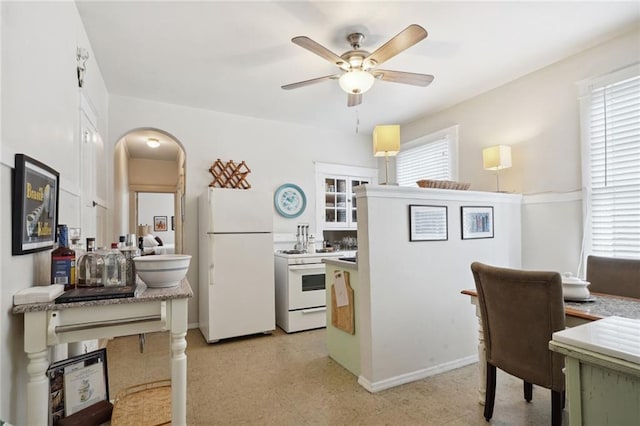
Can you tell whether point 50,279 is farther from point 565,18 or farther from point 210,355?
point 565,18

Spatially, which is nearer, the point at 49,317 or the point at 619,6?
the point at 49,317

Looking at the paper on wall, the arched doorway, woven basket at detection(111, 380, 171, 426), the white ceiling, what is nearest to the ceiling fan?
the white ceiling

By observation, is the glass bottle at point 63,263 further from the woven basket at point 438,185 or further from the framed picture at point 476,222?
the framed picture at point 476,222

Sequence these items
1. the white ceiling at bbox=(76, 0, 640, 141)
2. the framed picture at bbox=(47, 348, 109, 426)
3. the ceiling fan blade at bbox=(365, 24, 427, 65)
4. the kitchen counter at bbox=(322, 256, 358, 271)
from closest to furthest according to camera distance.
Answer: the framed picture at bbox=(47, 348, 109, 426)
the ceiling fan blade at bbox=(365, 24, 427, 65)
the white ceiling at bbox=(76, 0, 640, 141)
the kitchen counter at bbox=(322, 256, 358, 271)

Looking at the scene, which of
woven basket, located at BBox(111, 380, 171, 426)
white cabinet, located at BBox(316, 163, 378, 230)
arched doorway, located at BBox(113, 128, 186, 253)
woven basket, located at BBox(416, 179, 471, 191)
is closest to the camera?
woven basket, located at BBox(111, 380, 171, 426)

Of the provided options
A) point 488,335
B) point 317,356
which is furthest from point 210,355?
point 488,335

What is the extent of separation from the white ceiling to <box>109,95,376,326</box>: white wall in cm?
25

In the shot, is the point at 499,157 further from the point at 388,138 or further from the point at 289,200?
the point at 289,200

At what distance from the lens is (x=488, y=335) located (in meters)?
1.91

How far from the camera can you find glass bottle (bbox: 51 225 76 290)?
141 centimetres

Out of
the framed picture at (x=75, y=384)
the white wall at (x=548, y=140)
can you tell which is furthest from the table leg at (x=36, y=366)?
the white wall at (x=548, y=140)

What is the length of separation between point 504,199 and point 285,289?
A: 2470 mm

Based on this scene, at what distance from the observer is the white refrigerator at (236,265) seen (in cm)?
339

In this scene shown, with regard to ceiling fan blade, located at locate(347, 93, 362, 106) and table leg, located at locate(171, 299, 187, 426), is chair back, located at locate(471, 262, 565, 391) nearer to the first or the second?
table leg, located at locate(171, 299, 187, 426)
